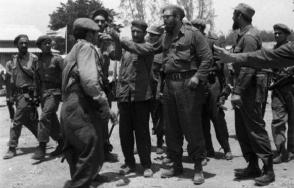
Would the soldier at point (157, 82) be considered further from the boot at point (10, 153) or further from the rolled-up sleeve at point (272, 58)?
the rolled-up sleeve at point (272, 58)

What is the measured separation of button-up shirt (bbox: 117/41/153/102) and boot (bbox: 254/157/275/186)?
1893mm

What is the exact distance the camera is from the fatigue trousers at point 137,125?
6.04 m

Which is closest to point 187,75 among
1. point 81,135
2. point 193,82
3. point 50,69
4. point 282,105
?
point 193,82

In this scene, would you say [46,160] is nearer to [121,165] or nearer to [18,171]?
[18,171]

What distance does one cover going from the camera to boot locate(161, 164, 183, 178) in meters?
5.89

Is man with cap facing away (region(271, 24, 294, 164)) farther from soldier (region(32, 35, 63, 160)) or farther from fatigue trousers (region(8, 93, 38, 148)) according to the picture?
fatigue trousers (region(8, 93, 38, 148))

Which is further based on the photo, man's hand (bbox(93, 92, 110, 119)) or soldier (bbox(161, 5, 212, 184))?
soldier (bbox(161, 5, 212, 184))

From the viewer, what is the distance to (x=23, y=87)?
7.88 m

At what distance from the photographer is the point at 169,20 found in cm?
566

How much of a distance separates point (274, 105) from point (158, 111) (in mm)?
2151

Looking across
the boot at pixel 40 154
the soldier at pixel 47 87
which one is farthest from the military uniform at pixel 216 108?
the boot at pixel 40 154

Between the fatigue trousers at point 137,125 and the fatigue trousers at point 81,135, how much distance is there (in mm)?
994

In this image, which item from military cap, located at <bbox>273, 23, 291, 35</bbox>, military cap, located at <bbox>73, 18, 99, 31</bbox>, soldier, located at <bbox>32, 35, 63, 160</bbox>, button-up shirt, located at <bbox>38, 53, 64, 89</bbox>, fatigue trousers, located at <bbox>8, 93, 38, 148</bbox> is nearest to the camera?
military cap, located at <bbox>73, 18, 99, 31</bbox>

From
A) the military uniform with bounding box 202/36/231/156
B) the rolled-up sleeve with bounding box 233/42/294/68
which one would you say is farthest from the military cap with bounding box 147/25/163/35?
the rolled-up sleeve with bounding box 233/42/294/68
